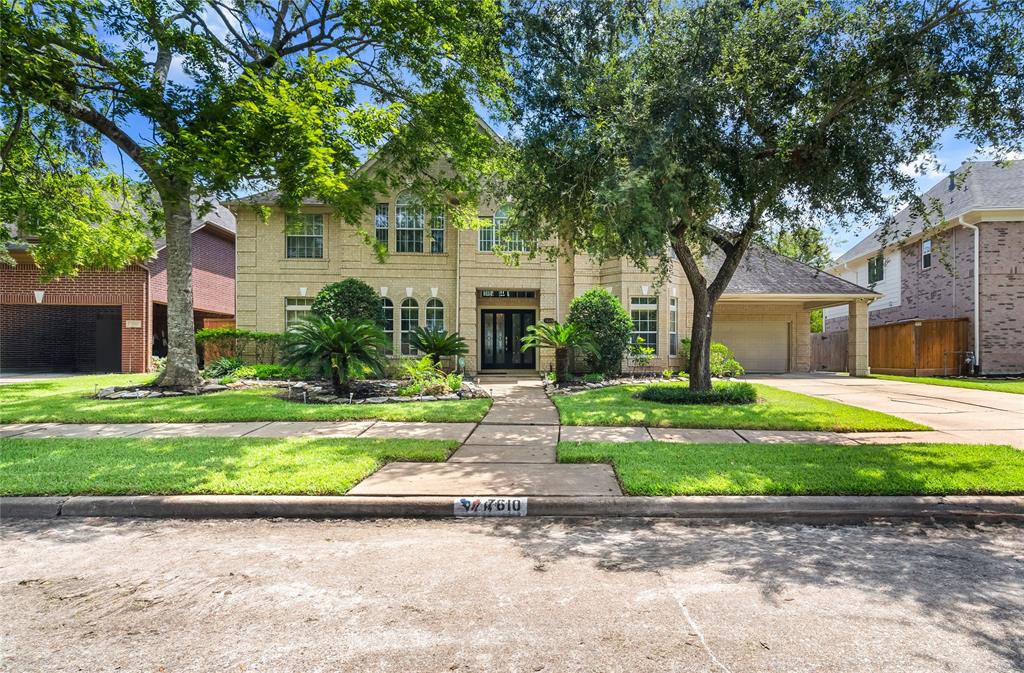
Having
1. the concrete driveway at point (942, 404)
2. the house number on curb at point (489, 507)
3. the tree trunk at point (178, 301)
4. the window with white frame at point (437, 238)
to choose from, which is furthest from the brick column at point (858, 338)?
the tree trunk at point (178, 301)

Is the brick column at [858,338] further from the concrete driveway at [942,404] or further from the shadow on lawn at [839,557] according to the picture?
the shadow on lawn at [839,557]

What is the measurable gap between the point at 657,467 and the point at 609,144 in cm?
593

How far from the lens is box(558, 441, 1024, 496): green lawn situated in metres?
4.76

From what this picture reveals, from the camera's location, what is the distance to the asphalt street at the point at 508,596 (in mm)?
2422

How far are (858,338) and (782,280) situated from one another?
11.9ft

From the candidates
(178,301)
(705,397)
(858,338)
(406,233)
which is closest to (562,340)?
(705,397)

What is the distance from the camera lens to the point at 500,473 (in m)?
5.51

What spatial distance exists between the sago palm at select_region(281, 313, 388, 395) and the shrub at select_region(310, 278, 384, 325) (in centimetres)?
452

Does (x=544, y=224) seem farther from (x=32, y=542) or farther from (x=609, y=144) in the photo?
(x=32, y=542)

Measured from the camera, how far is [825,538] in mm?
4004

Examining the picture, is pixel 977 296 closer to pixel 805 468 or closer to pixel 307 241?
pixel 805 468

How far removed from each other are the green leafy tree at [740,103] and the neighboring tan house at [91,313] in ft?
50.9

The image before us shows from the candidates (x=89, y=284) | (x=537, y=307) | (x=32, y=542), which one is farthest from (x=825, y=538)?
(x=89, y=284)

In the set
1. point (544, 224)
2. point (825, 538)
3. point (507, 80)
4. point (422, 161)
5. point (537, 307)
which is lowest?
point (825, 538)
